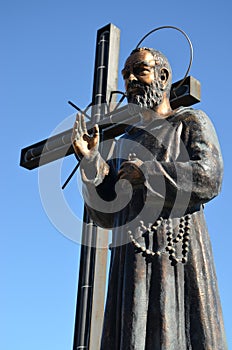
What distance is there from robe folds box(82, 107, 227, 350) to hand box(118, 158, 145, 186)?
0.04 m

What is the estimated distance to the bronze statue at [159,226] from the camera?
4707mm

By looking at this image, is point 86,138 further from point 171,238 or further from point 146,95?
point 171,238

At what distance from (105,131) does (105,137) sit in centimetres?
6

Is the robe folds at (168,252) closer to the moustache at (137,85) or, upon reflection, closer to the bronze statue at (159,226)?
the bronze statue at (159,226)

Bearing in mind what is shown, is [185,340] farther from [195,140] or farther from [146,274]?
[195,140]

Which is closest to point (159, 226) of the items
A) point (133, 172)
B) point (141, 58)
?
point (133, 172)

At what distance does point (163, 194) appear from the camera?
485cm

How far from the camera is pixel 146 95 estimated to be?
531 centimetres

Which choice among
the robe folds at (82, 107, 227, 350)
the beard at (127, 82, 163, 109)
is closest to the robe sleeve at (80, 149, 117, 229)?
the robe folds at (82, 107, 227, 350)

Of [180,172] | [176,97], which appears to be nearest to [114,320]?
[180,172]

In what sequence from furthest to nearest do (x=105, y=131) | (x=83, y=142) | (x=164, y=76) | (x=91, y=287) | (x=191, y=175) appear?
(x=105, y=131), (x=91, y=287), (x=164, y=76), (x=83, y=142), (x=191, y=175)

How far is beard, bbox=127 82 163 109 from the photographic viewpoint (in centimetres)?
531

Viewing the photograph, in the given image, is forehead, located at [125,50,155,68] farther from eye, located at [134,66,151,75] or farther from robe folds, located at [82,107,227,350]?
robe folds, located at [82,107,227,350]

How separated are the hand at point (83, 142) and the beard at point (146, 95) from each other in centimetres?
34
